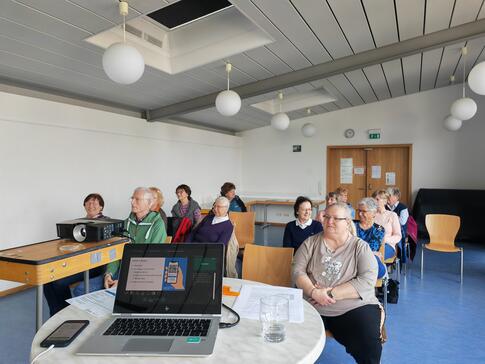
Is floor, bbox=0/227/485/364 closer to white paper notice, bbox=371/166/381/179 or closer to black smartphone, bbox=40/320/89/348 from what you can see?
black smartphone, bbox=40/320/89/348

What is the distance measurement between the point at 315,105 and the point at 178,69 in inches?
146

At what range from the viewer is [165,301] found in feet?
4.56

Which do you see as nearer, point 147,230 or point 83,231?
point 83,231

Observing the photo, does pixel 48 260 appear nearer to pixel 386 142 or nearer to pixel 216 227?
pixel 216 227

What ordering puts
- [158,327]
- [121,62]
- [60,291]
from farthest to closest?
1. [60,291]
2. [121,62]
3. [158,327]

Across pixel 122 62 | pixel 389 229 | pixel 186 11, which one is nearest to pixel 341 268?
pixel 389 229

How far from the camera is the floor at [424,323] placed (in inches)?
100

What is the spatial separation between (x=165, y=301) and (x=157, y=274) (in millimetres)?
118

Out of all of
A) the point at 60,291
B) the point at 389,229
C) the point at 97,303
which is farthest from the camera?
the point at 389,229

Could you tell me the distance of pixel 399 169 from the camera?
7.45m

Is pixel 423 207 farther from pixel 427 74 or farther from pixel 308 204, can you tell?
pixel 308 204

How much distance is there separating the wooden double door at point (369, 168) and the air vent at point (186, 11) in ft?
17.3

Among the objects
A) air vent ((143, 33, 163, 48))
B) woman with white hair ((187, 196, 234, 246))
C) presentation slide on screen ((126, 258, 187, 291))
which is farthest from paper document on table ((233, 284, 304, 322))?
air vent ((143, 33, 163, 48))

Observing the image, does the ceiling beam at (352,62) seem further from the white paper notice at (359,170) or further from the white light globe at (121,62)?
the white paper notice at (359,170)
